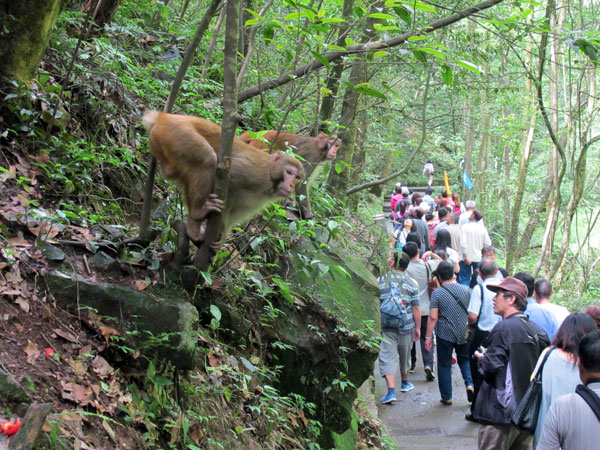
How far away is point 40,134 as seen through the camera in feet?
16.4

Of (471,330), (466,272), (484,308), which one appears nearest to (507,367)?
(484,308)

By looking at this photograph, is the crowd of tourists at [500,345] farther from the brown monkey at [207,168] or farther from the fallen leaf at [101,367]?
the fallen leaf at [101,367]

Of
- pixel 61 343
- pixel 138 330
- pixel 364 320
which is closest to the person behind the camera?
pixel 61 343

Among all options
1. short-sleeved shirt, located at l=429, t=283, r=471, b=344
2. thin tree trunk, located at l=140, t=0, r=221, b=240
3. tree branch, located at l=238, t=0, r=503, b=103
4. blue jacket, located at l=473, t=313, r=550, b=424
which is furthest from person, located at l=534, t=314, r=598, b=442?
short-sleeved shirt, located at l=429, t=283, r=471, b=344

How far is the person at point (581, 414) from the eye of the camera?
3.50m

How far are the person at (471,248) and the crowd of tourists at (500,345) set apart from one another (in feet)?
0.06

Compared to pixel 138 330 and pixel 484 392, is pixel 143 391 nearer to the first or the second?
pixel 138 330

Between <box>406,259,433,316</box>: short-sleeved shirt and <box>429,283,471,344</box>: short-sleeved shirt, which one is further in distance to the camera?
<box>406,259,433,316</box>: short-sleeved shirt

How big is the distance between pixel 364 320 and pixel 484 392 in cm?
140

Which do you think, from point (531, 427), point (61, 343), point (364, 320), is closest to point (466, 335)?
point (364, 320)

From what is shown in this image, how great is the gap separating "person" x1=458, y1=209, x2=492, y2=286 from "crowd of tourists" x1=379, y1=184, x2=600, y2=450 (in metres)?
0.02

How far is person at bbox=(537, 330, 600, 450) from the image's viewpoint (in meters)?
3.50

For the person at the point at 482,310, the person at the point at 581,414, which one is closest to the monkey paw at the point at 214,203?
the person at the point at 581,414

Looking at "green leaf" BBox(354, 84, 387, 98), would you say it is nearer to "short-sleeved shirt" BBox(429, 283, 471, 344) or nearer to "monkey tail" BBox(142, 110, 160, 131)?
"monkey tail" BBox(142, 110, 160, 131)
